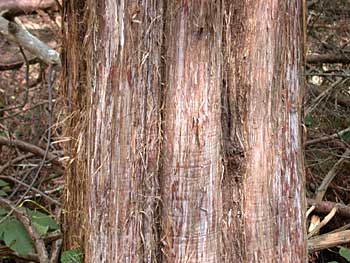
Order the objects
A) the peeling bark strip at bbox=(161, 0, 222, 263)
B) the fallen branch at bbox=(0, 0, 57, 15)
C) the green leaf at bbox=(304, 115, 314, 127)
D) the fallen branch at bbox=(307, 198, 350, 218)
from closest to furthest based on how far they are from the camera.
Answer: the peeling bark strip at bbox=(161, 0, 222, 263), the fallen branch at bbox=(307, 198, 350, 218), the green leaf at bbox=(304, 115, 314, 127), the fallen branch at bbox=(0, 0, 57, 15)

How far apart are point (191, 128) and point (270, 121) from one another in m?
0.21

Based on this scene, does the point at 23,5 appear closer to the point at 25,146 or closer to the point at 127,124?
the point at 25,146

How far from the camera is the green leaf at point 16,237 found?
77.3 inches

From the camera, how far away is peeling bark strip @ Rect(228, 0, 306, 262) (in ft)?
5.25

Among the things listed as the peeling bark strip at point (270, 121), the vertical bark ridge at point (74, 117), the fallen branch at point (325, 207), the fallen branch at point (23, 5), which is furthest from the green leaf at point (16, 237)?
the fallen branch at point (23, 5)

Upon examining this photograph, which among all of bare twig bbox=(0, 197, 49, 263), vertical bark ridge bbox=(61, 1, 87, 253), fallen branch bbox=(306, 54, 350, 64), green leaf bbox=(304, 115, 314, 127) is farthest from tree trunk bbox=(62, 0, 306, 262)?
fallen branch bbox=(306, 54, 350, 64)

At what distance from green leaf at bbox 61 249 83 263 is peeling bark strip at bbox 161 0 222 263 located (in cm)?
32

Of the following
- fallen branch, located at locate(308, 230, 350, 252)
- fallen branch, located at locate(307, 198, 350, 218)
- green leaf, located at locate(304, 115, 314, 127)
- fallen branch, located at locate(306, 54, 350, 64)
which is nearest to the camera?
fallen branch, located at locate(308, 230, 350, 252)

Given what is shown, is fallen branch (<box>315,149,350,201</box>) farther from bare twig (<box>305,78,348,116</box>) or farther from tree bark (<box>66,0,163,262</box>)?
tree bark (<box>66,0,163,262</box>)

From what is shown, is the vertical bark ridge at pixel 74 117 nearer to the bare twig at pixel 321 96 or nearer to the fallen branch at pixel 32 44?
the fallen branch at pixel 32 44

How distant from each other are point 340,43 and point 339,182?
116 centimetres

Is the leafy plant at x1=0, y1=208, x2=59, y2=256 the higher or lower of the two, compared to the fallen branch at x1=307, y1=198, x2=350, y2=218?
higher

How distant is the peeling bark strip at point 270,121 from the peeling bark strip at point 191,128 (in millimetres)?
82

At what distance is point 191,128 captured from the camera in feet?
5.08
